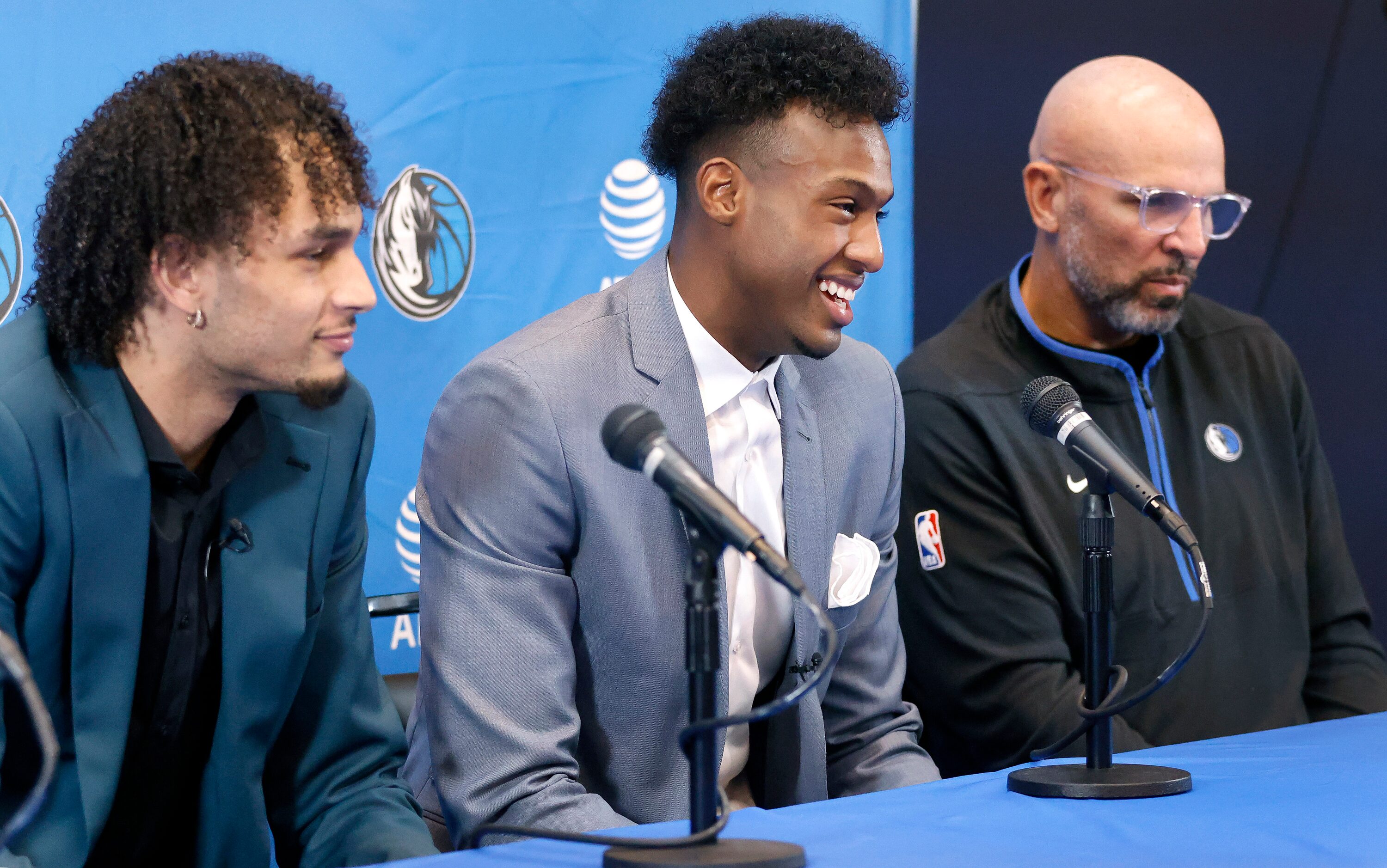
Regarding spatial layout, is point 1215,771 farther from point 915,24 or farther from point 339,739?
point 915,24

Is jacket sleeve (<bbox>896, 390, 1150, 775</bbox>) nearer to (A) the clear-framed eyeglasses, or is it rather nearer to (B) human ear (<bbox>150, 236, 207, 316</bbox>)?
(A) the clear-framed eyeglasses

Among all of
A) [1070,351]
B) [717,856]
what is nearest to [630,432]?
[717,856]

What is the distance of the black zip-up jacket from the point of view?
2.60m

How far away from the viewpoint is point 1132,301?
2871 millimetres

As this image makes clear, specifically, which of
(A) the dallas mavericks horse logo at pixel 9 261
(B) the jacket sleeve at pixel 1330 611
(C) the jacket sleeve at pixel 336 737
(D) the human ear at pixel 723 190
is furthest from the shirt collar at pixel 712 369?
(B) the jacket sleeve at pixel 1330 611

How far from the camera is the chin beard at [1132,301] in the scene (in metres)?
2.87

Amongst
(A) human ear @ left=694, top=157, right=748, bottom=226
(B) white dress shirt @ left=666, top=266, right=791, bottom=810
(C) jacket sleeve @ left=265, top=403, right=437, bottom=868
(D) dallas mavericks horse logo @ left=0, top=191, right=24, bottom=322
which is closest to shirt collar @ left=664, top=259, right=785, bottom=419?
(B) white dress shirt @ left=666, top=266, right=791, bottom=810

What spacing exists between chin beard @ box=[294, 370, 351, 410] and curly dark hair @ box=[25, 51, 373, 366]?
199mm

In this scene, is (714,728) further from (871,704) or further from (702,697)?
(871,704)

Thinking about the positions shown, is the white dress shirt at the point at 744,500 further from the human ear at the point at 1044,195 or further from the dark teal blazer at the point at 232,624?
the human ear at the point at 1044,195

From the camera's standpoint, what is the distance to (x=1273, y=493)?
2908 mm

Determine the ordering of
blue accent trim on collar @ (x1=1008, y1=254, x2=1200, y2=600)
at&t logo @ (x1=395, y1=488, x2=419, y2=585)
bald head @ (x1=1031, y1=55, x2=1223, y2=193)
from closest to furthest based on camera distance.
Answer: at&t logo @ (x1=395, y1=488, x2=419, y2=585) → blue accent trim on collar @ (x1=1008, y1=254, x2=1200, y2=600) → bald head @ (x1=1031, y1=55, x2=1223, y2=193)

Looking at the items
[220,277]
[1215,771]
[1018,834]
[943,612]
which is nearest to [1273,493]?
[943,612]

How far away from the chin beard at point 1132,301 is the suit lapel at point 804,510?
3.12 feet
